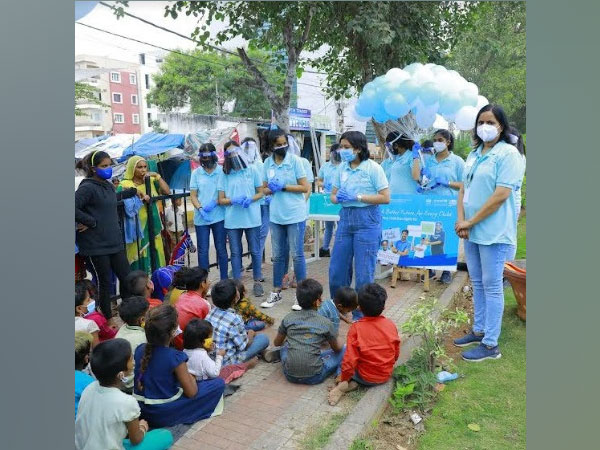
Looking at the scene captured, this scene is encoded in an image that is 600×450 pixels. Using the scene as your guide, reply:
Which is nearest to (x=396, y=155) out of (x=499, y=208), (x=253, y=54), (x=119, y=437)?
(x=499, y=208)

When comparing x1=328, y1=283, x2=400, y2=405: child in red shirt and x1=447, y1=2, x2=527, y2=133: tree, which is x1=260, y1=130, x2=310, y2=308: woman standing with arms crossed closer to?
x1=328, y1=283, x2=400, y2=405: child in red shirt

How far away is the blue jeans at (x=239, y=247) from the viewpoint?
18.4ft

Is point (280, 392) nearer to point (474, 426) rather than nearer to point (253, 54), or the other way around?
point (474, 426)

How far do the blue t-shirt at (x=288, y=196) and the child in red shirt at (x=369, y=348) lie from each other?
1980 millimetres

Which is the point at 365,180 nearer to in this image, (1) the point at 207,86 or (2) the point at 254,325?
(2) the point at 254,325

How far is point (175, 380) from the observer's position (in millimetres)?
3088

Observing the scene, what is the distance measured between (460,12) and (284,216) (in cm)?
783

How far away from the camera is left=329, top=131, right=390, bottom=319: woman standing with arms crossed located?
15.0ft

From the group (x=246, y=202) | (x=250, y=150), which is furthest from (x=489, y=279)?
(x=250, y=150)

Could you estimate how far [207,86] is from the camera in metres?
28.6

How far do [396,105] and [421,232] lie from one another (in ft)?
5.05

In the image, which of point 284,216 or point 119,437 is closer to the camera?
point 119,437

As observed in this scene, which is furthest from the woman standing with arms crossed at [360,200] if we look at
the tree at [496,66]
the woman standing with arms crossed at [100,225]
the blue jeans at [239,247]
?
the tree at [496,66]

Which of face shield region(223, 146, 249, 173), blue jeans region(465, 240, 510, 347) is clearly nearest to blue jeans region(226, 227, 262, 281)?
face shield region(223, 146, 249, 173)
